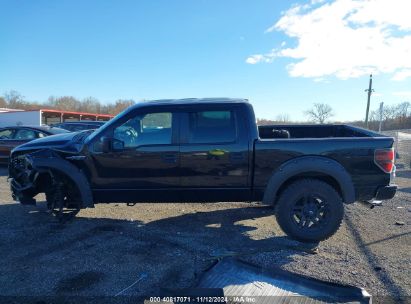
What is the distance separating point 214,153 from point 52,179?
2.63 metres

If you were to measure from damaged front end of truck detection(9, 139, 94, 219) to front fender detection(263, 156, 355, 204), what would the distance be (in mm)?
2853

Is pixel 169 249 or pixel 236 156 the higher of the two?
pixel 236 156

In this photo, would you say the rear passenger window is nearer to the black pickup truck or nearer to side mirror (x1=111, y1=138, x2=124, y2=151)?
the black pickup truck

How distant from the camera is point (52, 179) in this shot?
5289mm

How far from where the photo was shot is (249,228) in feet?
17.7

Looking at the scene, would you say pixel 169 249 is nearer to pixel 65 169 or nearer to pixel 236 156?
pixel 236 156

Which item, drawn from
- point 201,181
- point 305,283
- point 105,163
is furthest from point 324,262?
point 105,163

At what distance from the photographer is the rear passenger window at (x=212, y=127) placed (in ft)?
15.7

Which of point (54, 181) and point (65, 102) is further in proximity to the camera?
point (65, 102)

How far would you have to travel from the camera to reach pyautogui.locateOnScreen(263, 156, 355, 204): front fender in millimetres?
4574

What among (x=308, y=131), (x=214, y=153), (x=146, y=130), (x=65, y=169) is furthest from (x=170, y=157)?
(x=308, y=131)

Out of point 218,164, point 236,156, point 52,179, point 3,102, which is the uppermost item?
point 3,102

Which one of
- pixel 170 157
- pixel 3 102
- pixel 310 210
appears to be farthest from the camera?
pixel 3 102

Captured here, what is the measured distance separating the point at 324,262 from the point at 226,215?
2337 millimetres
